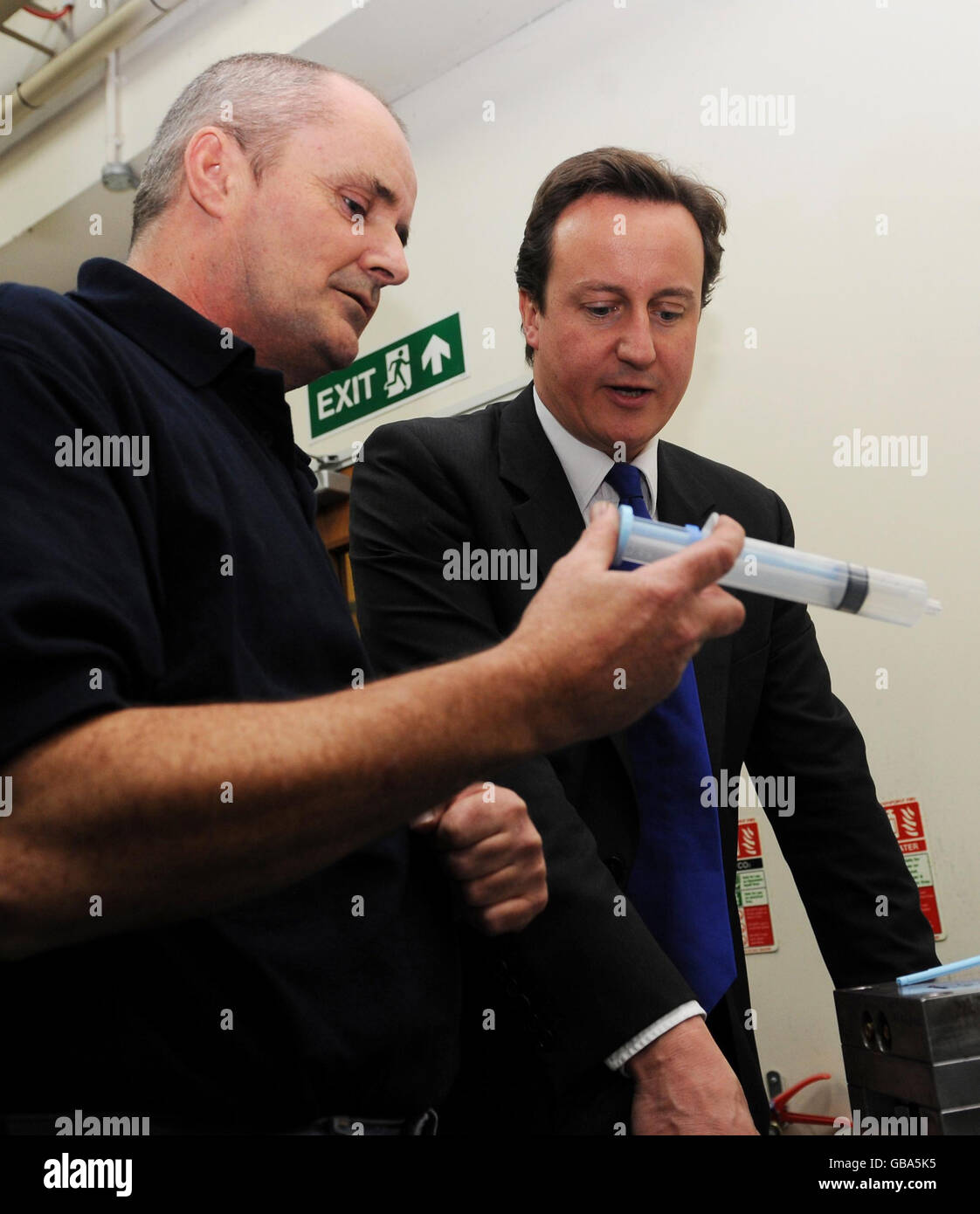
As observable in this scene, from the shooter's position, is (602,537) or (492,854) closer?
(602,537)

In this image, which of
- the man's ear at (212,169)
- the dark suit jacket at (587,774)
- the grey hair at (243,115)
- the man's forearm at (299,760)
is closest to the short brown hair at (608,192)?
the dark suit jacket at (587,774)

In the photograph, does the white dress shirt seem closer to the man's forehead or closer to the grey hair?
the man's forehead

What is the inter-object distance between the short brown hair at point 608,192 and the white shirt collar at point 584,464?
0.77 feet

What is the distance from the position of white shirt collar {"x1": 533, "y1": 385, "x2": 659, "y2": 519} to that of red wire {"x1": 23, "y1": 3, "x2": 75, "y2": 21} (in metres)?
2.45

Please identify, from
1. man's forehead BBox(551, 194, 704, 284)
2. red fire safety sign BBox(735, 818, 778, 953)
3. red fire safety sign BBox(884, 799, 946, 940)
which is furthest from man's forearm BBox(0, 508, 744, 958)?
red fire safety sign BBox(735, 818, 778, 953)

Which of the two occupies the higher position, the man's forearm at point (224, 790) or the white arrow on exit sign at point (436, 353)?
the white arrow on exit sign at point (436, 353)

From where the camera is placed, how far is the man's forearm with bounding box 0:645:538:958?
58 cm

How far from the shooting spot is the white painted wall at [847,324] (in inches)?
75.2

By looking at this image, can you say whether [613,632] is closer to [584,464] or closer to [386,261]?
[386,261]

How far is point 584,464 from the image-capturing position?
1.42 m

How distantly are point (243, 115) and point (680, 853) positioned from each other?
33.0 inches

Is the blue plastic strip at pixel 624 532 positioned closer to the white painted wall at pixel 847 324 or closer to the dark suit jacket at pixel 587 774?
the dark suit jacket at pixel 587 774

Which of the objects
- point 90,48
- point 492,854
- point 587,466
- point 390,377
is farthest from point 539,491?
point 90,48
